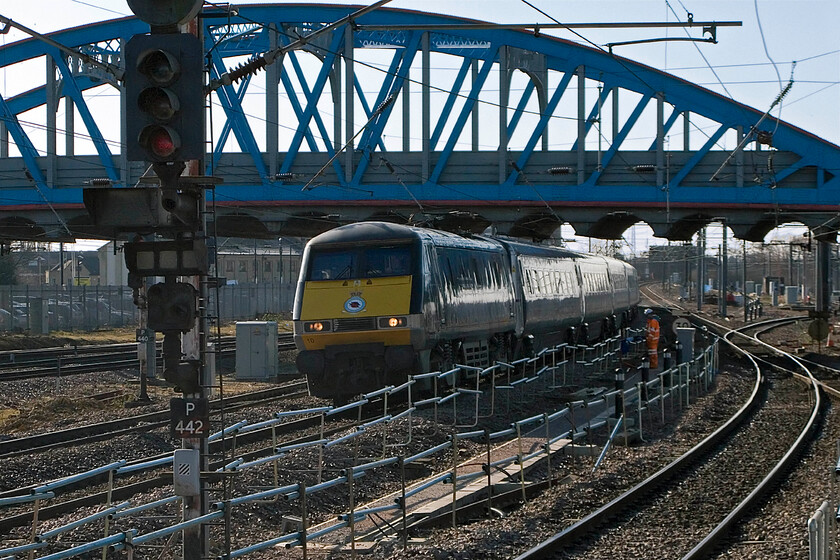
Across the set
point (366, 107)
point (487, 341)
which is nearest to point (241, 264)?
point (366, 107)

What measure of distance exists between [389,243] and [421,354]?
2039mm

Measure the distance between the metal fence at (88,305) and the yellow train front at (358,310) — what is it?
2358 centimetres

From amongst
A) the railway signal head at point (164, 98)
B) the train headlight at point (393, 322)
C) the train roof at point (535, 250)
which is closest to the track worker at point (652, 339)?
the train roof at point (535, 250)

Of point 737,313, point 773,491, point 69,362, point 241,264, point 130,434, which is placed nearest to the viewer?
point 773,491

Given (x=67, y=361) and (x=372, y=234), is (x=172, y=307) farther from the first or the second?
(x=67, y=361)

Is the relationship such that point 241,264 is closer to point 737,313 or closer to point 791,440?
point 737,313

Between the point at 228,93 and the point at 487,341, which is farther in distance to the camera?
the point at 228,93

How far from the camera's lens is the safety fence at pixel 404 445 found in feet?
27.8

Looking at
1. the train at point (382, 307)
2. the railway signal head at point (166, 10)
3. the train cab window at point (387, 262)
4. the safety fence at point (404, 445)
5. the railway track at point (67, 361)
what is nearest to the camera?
the railway signal head at point (166, 10)

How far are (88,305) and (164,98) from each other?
47.3 meters

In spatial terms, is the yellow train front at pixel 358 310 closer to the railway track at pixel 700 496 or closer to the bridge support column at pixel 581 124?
the railway track at pixel 700 496

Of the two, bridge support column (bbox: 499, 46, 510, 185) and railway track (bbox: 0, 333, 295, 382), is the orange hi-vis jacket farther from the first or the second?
bridge support column (bbox: 499, 46, 510, 185)

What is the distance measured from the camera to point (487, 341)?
77.2ft

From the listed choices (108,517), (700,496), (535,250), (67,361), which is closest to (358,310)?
(700,496)
